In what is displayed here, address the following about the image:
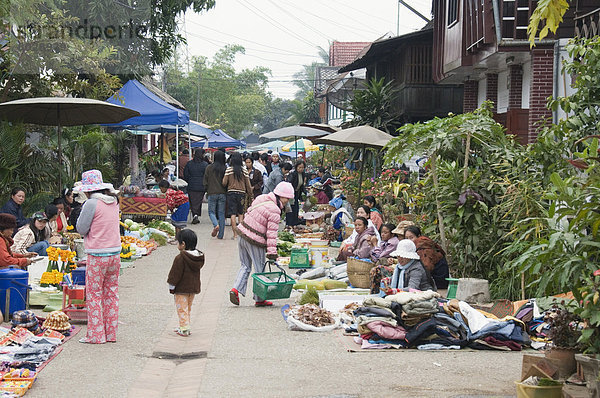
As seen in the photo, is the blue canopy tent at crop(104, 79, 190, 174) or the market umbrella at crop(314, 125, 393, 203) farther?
the blue canopy tent at crop(104, 79, 190, 174)

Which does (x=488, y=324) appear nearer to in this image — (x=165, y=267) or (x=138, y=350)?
(x=138, y=350)

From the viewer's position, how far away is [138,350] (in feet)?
26.8

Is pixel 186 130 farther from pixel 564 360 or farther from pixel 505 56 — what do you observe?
pixel 564 360

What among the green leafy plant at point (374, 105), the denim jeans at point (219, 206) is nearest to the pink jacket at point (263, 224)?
the denim jeans at point (219, 206)

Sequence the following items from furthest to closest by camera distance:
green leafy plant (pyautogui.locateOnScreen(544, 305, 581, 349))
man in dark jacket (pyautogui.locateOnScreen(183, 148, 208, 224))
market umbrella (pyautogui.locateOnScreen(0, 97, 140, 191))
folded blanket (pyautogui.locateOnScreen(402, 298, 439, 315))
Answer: man in dark jacket (pyautogui.locateOnScreen(183, 148, 208, 224)) < market umbrella (pyautogui.locateOnScreen(0, 97, 140, 191)) < folded blanket (pyautogui.locateOnScreen(402, 298, 439, 315)) < green leafy plant (pyautogui.locateOnScreen(544, 305, 581, 349))

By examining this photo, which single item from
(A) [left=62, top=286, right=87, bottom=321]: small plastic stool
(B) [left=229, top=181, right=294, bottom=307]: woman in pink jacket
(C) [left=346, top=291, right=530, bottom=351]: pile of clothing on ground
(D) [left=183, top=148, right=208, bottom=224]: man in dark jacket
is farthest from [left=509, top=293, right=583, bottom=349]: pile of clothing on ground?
(D) [left=183, top=148, right=208, bottom=224]: man in dark jacket

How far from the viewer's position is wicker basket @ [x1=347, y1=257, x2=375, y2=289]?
1152 cm

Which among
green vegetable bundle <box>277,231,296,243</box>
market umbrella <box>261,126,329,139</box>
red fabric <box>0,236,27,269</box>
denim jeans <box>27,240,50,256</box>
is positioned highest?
market umbrella <box>261,126,329,139</box>

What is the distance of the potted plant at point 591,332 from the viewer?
18.1 feet

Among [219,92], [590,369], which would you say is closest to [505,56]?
[590,369]

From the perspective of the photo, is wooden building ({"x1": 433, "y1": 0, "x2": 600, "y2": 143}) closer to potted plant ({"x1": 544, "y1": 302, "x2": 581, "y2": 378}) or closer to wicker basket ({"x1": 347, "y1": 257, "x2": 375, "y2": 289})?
wicker basket ({"x1": 347, "y1": 257, "x2": 375, "y2": 289})

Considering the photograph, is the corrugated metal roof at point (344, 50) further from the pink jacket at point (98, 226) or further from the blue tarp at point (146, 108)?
the pink jacket at point (98, 226)

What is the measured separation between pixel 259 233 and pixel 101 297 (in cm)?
281

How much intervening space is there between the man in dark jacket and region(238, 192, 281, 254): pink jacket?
30.1 feet
